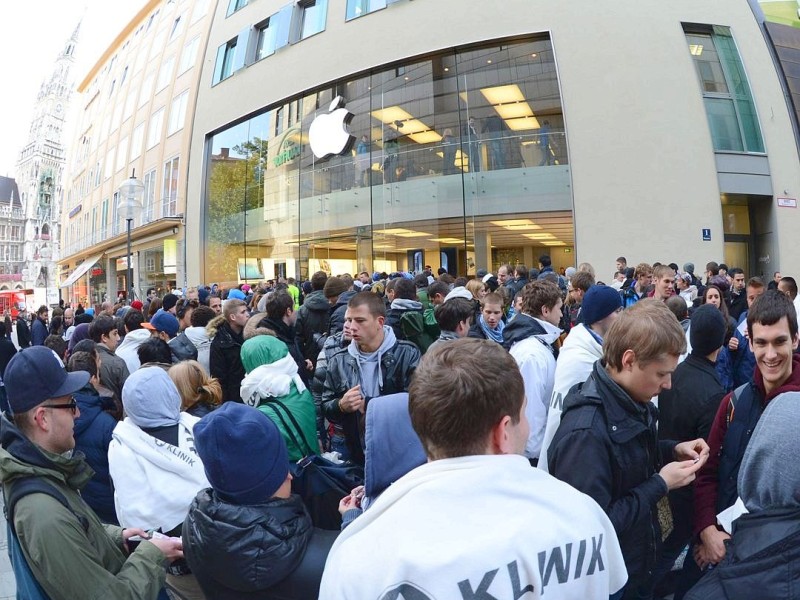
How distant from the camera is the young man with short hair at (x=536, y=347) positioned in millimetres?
3590

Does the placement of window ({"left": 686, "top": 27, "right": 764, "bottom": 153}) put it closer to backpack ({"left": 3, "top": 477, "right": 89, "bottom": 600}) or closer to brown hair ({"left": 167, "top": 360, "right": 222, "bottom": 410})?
brown hair ({"left": 167, "top": 360, "right": 222, "bottom": 410})

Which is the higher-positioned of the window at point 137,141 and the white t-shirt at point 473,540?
the window at point 137,141

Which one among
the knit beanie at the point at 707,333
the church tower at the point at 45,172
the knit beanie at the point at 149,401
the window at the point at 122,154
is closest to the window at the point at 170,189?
the window at the point at 122,154

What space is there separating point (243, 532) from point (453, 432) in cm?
90

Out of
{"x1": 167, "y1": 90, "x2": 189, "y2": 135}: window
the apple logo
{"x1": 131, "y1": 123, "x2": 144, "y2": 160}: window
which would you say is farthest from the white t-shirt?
{"x1": 131, "y1": 123, "x2": 144, "y2": 160}: window

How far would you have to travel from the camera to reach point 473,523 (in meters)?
1.20

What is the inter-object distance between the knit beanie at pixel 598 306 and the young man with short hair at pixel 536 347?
436 millimetres

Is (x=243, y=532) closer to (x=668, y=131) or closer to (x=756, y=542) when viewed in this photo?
(x=756, y=542)

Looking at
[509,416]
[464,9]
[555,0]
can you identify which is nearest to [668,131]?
[555,0]

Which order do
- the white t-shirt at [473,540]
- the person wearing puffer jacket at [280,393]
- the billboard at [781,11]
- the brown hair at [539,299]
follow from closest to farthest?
the white t-shirt at [473,540] < the person wearing puffer jacket at [280,393] < the brown hair at [539,299] < the billboard at [781,11]

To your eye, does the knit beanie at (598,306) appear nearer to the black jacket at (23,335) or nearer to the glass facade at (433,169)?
the glass facade at (433,169)

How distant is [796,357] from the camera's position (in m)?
2.85

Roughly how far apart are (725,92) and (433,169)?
880 cm

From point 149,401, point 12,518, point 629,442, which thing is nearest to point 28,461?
point 12,518
